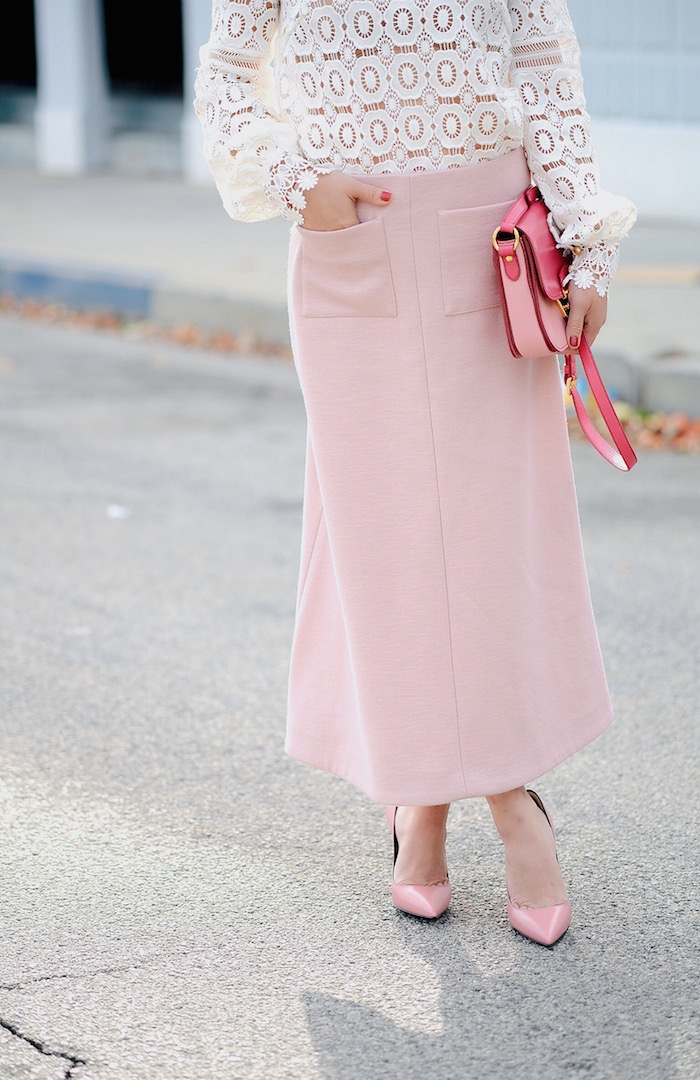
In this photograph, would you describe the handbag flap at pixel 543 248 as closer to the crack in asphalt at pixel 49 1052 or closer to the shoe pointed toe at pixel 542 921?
the shoe pointed toe at pixel 542 921

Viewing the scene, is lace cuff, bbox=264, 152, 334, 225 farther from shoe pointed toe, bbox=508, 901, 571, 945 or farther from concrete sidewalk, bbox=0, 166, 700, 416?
concrete sidewalk, bbox=0, 166, 700, 416

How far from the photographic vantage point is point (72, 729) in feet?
11.7

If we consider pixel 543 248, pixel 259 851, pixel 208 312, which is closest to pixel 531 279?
pixel 543 248

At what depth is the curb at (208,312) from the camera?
20.8 feet

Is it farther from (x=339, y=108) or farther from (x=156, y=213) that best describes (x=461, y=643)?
(x=156, y=213)

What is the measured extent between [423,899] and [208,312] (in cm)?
628

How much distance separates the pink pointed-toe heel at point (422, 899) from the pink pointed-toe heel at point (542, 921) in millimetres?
129

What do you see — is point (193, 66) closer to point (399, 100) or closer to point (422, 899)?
point (399, 100)

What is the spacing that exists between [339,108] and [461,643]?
863mm

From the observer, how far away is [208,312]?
8.59m

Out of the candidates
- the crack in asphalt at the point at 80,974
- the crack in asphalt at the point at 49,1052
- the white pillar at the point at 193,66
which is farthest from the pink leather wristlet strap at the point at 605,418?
the white pillar at the point at 193,66

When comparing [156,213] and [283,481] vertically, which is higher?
[283,481]

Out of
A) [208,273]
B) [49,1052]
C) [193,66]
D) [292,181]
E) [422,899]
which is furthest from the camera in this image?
[193,66]

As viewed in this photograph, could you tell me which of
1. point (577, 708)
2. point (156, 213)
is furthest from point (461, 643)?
point (156, 213)
